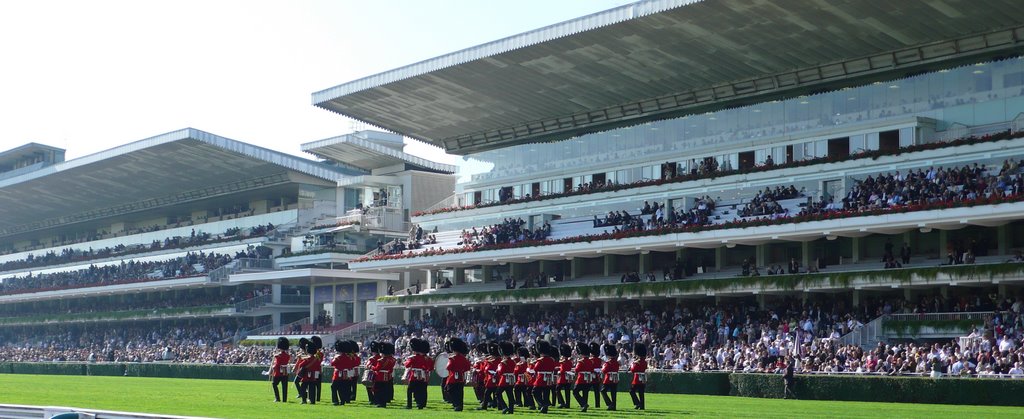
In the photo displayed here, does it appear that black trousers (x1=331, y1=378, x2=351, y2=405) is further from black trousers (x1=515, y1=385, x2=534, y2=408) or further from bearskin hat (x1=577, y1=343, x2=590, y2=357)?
bearskin hat (x1=577, y1=343, x2=590, y2=357)

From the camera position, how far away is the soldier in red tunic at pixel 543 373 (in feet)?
86.6

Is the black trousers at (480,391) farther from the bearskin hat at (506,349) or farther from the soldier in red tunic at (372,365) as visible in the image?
the soldier in red tunic at (372,365)

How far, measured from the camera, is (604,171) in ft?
186

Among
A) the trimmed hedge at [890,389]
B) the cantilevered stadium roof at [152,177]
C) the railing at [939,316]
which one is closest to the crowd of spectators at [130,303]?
the cantilevered stadium roof at [152,177]

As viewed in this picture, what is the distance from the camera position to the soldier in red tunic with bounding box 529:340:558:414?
2639 cm

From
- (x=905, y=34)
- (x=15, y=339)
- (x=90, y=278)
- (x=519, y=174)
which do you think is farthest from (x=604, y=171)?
(x=15, y=339)

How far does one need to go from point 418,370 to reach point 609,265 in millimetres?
26627

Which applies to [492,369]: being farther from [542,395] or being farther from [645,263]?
[645,263]

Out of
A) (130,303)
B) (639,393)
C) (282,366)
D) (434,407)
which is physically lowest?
(434,407)

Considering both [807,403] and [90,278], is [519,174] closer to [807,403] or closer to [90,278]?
[807,403]

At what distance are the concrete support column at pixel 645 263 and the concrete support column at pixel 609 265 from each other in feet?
5.91

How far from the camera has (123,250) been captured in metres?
90.9

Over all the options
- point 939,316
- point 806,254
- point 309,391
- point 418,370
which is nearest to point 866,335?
point 939,316

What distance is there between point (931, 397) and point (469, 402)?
10909 mm
